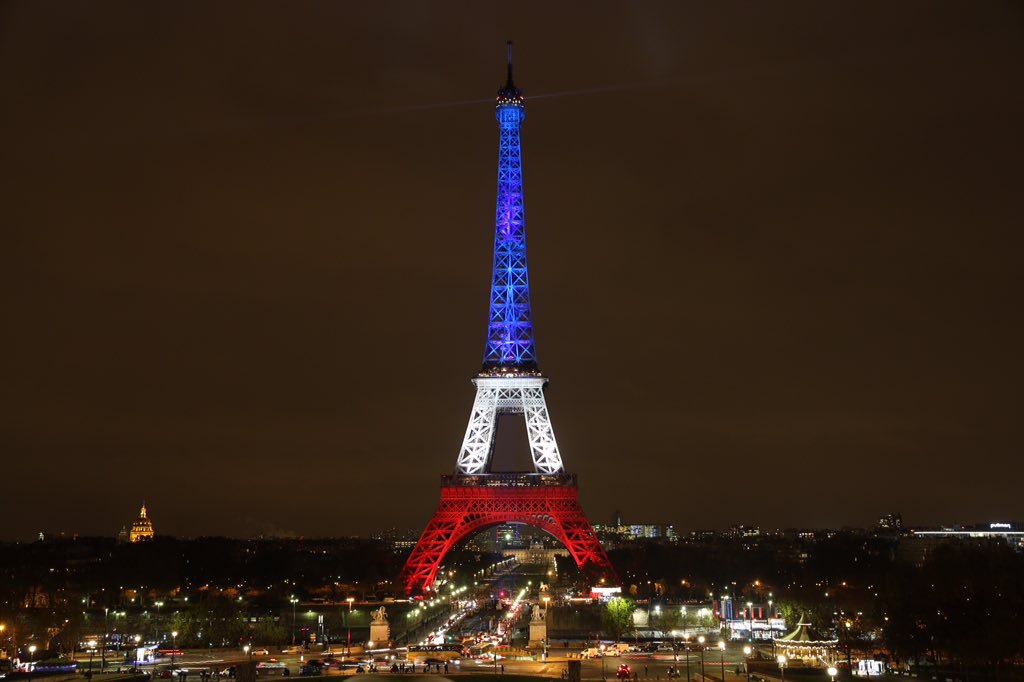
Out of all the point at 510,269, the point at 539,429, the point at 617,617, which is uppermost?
the point at 510,269

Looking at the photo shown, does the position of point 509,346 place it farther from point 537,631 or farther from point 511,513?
point 537,631

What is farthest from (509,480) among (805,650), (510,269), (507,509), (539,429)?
(805,650)

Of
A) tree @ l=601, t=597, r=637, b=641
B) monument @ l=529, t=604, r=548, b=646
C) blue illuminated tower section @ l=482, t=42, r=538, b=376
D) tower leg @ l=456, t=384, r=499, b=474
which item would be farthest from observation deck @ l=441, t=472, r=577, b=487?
monument @ l=529, t=604, r=548, b=646

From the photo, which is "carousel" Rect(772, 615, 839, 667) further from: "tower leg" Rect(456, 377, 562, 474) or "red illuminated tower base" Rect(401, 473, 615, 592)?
"tower leg" Rect(456, 377, 562, 474)

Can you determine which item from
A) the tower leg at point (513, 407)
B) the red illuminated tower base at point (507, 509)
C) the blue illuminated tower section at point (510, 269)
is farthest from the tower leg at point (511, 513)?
the blue illuminated tower section at point (510, 269)

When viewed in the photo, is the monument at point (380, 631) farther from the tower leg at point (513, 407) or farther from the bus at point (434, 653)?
the tower leg at point (513, 407)

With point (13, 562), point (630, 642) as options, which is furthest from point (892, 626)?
point (13, 562)
